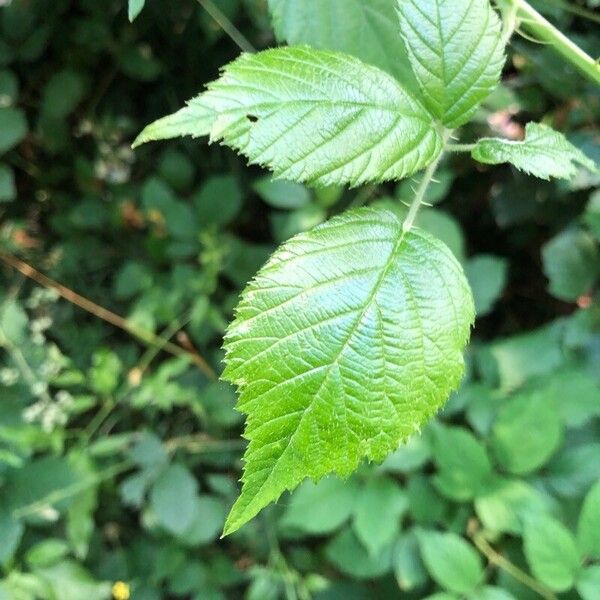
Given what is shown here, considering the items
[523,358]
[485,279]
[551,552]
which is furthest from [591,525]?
[485,279]

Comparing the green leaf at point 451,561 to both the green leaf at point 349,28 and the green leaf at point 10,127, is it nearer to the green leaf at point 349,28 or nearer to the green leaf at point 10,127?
the green leaf at point 349,28

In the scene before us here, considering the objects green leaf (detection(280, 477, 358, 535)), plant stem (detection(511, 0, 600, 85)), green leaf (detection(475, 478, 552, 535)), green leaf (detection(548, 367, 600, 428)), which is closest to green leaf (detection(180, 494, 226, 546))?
green leaf (detection(280, 477, 358, 535))

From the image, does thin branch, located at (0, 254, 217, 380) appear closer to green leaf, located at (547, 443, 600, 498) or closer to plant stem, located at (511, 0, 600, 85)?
green leaf, located at (547, 443, 600, 498)

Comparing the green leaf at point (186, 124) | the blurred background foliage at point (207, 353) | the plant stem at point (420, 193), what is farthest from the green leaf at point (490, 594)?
the green leaf at point (186, 124)

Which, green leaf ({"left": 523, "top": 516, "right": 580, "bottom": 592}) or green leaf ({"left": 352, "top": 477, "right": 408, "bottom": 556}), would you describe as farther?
green leaf ({"left": 352, "top": 477, "right": 408, "bottom": 556})

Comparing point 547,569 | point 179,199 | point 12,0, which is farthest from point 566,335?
point 12,0

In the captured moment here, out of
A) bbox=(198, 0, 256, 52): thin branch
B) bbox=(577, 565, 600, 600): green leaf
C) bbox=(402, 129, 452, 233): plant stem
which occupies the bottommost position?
bbox=(577, 565, 600, 600): green leaf
